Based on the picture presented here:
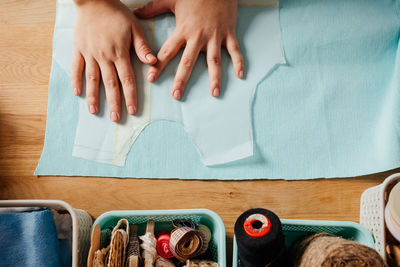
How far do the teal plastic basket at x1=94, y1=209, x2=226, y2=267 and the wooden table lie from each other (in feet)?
0.13

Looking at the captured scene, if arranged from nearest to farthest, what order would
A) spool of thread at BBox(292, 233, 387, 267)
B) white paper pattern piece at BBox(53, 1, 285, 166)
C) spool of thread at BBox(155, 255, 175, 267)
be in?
spool of thread at BBox(292, 233, 387, 267) → spool of thread at BBox(155, 255, 175, 267) → white paper pattern piece at BBox(53, 1, 285, 166)

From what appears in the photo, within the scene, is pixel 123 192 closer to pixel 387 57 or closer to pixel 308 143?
pixel 308 143

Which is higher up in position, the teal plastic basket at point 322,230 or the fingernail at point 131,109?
the fingernail at point 131,109

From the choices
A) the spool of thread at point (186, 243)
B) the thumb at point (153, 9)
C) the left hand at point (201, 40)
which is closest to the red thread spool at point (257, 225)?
the spool of thread at point (186, 243)

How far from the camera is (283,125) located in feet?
2.02

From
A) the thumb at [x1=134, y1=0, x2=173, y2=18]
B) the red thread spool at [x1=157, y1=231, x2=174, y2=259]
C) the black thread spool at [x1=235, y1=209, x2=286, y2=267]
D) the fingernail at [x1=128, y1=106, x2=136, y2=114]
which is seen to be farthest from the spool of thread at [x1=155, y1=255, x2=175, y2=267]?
the thumb at [x1=134, y1=0, x2=173, y2=18]

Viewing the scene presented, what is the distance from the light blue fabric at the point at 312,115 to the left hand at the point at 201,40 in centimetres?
8

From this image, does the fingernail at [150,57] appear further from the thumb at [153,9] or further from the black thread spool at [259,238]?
the black thread spool at [259,238]

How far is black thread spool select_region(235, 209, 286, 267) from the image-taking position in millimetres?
407

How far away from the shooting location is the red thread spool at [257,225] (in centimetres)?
41

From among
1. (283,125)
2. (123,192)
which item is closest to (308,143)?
(283,125)

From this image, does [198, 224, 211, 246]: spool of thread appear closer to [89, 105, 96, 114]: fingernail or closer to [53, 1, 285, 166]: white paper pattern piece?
[53, 1, 285, 166]: white paper pattern piece

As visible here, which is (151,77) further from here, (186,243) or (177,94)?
(186,243)

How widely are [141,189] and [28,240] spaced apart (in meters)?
0.19
